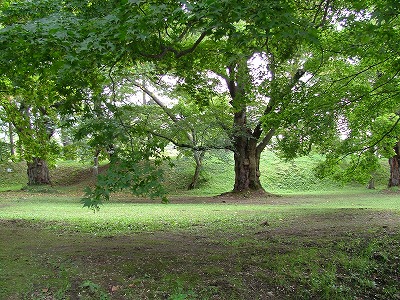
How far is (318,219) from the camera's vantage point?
918 centimetres

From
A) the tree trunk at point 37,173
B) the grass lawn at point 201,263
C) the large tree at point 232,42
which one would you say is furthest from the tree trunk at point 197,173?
the grass lawn at point 201,263

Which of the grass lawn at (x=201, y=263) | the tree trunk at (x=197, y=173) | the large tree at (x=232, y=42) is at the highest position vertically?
the large tree at (x=232, y=42)

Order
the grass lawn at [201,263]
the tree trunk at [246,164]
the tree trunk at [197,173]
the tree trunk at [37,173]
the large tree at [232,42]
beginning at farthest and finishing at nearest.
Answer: the tree trunk at [197,173] → the tree trunk at [37,173] → the tree trunk at [246,164] → the grass lawn at [201,263] → the large tree at [232,42]

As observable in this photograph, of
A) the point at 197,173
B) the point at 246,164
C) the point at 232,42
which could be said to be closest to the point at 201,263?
the point at 232,42

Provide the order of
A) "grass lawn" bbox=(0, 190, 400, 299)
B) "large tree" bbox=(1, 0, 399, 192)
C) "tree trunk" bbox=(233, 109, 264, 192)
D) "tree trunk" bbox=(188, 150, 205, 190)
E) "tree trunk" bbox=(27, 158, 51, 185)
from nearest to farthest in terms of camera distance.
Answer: "large tree" bbox=(1, 0, 399, 192) < "grass lawn" bbox=(0, 190, 400, 299) < "tree trunk" bbox=(233, 109, 264, 192) < "tree trunk" bbox=(27, 158, 51, 185) < "tree trunk" bbox=(188, 150, 205, 190)

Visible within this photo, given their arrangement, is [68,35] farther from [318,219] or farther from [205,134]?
[205,134]

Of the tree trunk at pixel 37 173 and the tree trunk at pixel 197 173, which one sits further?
the tree trunk at pixel 197 173

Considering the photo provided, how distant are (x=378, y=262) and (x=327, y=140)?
369cm

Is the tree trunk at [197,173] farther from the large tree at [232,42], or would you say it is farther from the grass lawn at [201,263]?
the grass lawn at [201,263]

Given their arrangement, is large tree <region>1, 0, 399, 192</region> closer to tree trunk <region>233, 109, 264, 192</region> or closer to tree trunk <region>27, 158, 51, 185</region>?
tree trunk <region>233, 109, 264, 192</region>

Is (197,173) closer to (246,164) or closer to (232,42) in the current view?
(246,164)

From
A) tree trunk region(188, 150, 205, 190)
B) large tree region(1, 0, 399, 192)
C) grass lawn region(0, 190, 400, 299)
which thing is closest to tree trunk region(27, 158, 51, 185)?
tree trunk region(188, 150, 205, 190)

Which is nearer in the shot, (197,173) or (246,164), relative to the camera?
(246,164)

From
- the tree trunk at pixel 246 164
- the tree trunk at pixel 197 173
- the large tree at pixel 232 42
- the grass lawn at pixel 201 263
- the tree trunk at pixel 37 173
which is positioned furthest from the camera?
the tree trunk at pixel 197 173
